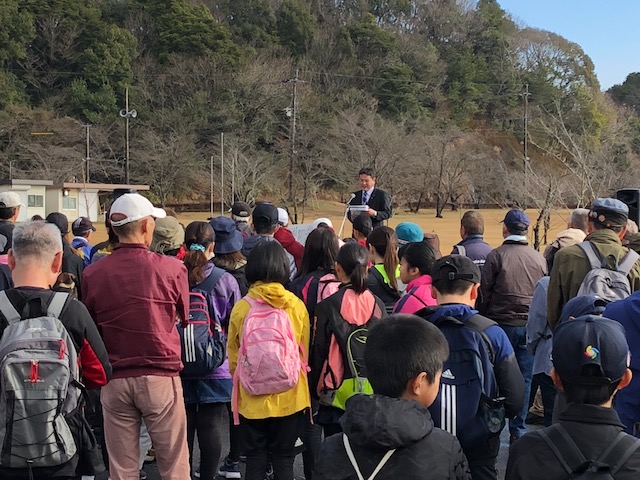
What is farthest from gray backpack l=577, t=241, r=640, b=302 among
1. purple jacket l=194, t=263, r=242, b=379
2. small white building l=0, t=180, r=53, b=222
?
small white building l=0, t=180, r=53, b=222

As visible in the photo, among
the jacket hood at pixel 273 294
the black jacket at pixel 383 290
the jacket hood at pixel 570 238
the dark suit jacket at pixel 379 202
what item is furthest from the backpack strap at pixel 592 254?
the dark suit jacket at pixel 379 202

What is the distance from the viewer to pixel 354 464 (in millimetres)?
1820

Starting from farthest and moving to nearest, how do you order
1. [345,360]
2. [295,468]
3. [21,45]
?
[21,45] < [295,468] < [345,360]

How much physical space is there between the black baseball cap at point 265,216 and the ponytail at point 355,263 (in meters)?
1.52

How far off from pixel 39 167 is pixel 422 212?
26522 mm

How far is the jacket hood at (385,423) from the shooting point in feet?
5.74

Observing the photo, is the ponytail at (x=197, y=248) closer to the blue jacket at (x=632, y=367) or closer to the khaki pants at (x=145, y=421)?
the khaki pants at (x=145, y=421)

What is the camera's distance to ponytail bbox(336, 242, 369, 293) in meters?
3.50

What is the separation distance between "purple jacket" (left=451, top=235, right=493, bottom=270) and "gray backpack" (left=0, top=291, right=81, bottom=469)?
3.54 m

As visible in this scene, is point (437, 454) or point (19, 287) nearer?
point (437, 454)

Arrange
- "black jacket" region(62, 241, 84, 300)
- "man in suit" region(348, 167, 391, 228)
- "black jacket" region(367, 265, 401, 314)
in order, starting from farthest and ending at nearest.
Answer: "man in suit" region(348, 167, 391, 228)
"black jacket" region(62, 241, 84, 300)
"black jacket" region(367, 265, 401, 314)

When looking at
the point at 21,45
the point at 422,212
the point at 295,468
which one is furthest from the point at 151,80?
the point at 295,468

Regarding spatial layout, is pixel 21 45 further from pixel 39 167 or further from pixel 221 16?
pixel 221 16

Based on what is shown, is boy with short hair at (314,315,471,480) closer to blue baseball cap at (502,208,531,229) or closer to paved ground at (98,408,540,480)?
paved ground at (98,408,540,480)
